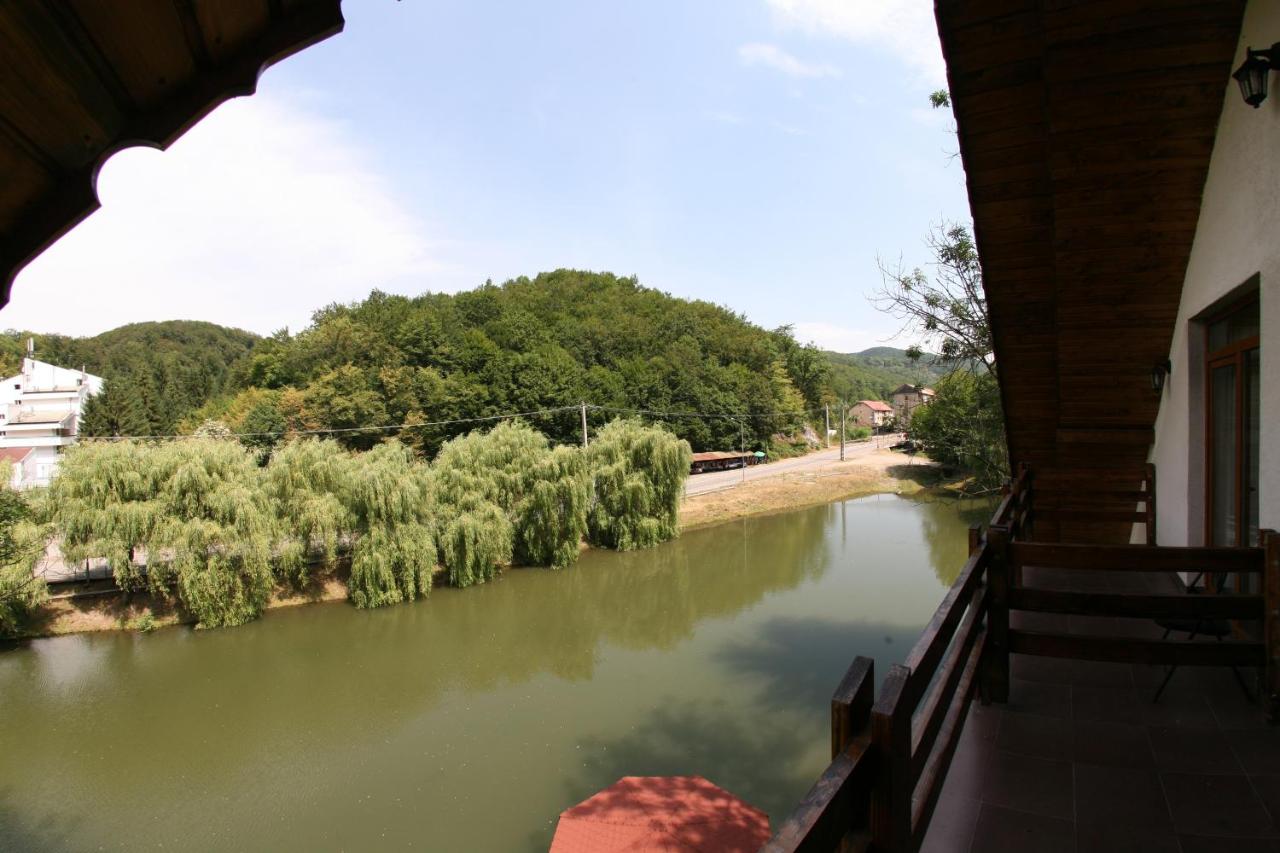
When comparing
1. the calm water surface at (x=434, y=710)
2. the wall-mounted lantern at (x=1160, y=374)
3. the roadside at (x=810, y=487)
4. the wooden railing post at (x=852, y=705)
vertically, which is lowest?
the calm water surface at (x=434, y=710)

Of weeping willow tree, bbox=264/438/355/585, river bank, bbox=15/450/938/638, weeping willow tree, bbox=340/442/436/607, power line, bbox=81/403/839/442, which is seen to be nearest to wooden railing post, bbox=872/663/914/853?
weeping willow tree, bbox=340/442/436/607

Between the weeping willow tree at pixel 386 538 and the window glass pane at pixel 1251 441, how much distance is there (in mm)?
13339

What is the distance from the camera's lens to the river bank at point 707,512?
12.7 meters

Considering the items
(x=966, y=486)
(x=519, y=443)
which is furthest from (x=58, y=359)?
(x=966, y=486)

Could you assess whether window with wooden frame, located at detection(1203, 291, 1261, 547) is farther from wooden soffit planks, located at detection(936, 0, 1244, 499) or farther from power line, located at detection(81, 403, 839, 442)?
power line, located at detection(81, 403, 839, 442)

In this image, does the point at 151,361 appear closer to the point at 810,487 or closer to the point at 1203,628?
the point at 810,487

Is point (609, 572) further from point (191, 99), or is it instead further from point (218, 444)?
point (191, 99)

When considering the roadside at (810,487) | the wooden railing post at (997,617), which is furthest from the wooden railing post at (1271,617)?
the roadside at (810,487)

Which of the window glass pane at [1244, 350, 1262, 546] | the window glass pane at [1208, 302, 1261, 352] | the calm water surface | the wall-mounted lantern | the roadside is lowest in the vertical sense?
the calm water surface

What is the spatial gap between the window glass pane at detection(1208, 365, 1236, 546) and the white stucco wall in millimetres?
114

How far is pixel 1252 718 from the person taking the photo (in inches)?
94.2

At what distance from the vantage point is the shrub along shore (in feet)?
40.9

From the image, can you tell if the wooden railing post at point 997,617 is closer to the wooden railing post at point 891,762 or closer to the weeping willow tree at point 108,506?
the wooden railing post at point 891,762

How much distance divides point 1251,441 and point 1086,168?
5.13ft
